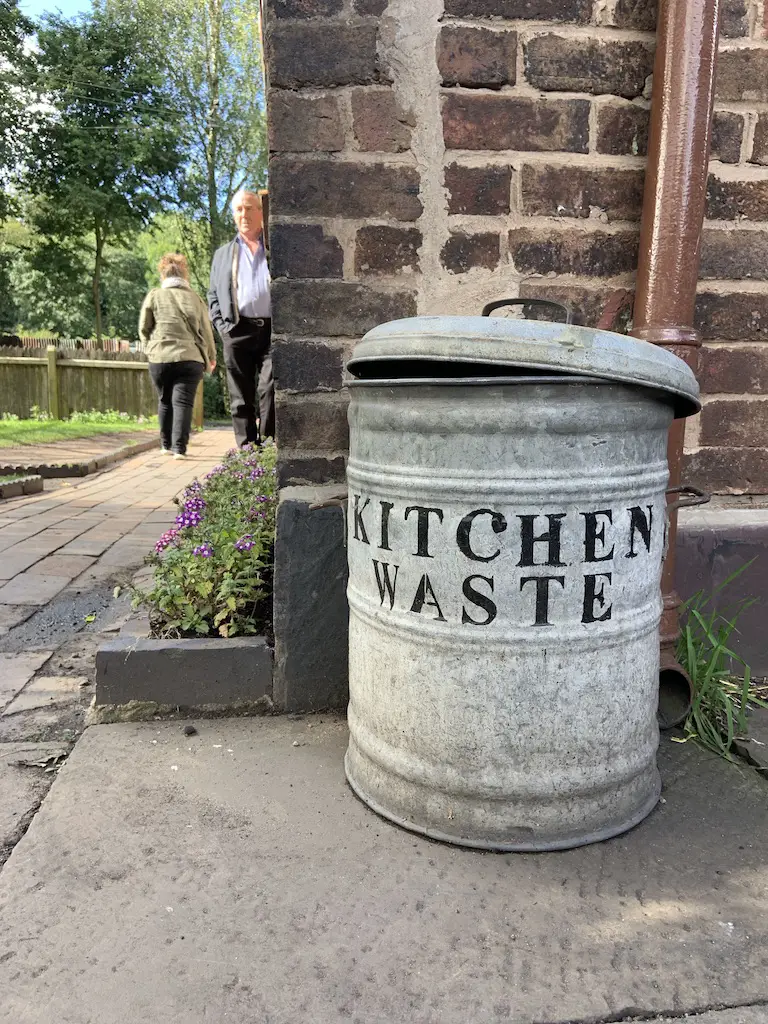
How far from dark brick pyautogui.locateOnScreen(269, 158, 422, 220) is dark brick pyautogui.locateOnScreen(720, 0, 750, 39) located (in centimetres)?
96

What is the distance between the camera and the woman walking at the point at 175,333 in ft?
24.1

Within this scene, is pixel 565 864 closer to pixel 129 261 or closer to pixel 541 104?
pixel 541 104

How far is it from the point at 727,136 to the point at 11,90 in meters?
23.8

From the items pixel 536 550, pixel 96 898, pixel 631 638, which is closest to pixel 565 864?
pixel 631 638

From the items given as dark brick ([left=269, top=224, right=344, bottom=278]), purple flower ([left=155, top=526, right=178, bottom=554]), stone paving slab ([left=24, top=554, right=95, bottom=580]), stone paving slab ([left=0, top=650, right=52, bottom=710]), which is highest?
dark brick ([left=269, top=224, right=344, bottom=278])

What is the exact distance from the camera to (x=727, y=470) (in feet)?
7.49

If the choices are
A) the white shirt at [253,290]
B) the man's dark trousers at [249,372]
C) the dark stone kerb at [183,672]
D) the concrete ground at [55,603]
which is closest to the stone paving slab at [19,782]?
the concrete ground at [55,603]

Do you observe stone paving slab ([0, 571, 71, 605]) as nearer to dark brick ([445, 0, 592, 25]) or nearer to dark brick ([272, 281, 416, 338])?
dark brick ([272, 281, 416, 338])

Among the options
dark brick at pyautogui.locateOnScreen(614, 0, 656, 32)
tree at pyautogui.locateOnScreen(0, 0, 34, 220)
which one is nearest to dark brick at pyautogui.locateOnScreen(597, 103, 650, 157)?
dark brick at pyautogui.locateOnScreen(614, 0, 656, 32)

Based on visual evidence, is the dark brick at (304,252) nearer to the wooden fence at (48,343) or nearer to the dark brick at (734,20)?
the dark brick at (734,20)

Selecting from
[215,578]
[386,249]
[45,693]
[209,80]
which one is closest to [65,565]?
[45,693]

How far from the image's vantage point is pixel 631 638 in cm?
158

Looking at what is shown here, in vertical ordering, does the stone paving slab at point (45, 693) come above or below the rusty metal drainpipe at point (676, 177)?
below

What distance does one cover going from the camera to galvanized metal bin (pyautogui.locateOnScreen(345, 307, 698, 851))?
4.72 ft
